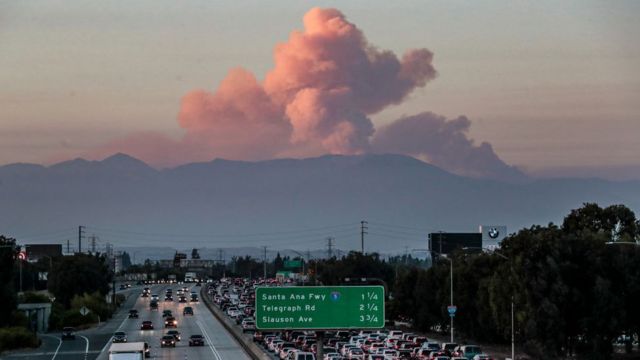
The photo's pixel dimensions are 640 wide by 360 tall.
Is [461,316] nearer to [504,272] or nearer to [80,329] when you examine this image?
[504,272]

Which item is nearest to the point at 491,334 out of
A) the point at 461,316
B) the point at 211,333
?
the point at 461,316

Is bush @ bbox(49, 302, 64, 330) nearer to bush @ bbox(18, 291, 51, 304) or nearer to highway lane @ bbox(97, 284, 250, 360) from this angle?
Result: bush @ bbox(18, 291, 51, 304)

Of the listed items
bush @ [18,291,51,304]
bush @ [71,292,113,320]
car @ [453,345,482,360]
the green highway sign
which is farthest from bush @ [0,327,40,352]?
the green highway sign

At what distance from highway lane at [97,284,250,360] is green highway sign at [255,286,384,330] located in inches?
1316

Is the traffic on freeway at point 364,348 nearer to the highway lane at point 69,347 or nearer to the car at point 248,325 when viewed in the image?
the car at point 248,325

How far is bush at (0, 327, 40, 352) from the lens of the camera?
122 meters

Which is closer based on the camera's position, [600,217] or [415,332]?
[600,217]

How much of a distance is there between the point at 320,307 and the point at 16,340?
201 ft

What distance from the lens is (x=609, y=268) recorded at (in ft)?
313

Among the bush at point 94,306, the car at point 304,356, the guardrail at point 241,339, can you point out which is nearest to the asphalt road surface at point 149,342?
the guardrail at point 241,339

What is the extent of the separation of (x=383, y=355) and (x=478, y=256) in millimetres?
37485

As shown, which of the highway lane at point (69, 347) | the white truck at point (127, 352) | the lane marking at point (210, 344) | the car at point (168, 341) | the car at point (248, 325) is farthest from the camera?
the car at point (248, 325)

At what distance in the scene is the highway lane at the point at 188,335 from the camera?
106 m

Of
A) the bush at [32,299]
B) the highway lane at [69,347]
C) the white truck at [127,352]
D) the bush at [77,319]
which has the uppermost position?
the bush at [32,299]
